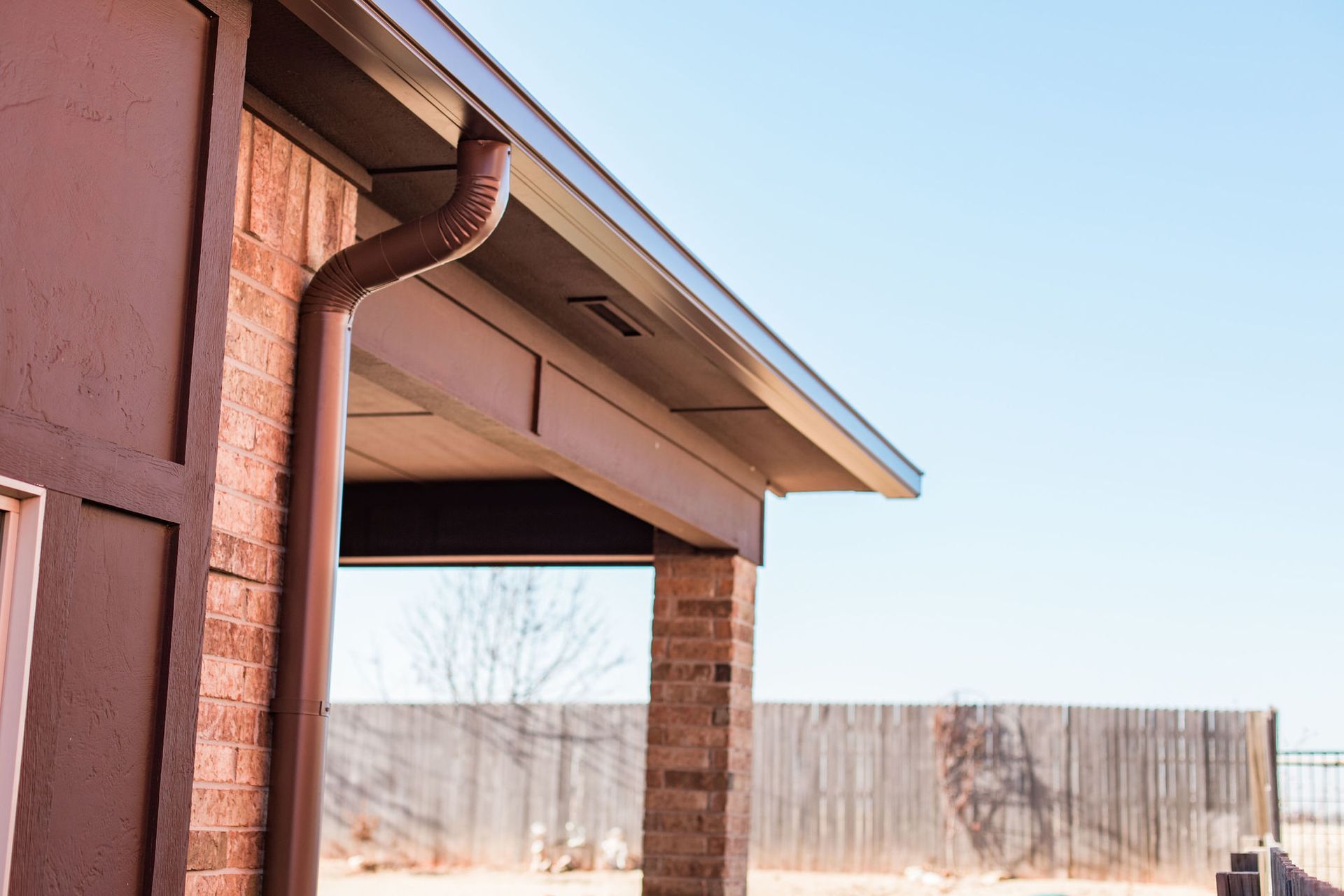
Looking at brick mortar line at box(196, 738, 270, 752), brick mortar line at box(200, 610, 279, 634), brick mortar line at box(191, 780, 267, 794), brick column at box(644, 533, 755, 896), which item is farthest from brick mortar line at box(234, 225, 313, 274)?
brick column at box(644, 533, 755, 896)

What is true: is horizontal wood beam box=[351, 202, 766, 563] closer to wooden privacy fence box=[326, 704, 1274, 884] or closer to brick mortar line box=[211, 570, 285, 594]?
brick mortar line box=[211, 570, 285, 594]

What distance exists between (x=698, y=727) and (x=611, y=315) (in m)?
3.21

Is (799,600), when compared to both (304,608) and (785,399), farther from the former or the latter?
(304,608)

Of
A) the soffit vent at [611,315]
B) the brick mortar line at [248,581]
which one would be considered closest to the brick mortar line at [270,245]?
the brick mortar line at [248,581]

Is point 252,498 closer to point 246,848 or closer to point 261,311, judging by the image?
point 261,311

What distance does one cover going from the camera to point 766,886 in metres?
14.2

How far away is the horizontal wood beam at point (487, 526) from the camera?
8.91 m

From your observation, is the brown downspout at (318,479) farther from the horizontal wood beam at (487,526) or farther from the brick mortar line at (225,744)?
the horizontal wood beam at (487,526)

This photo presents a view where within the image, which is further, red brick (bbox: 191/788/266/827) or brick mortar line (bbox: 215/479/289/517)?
brick mortar line (bbox: 215/479/289/517)

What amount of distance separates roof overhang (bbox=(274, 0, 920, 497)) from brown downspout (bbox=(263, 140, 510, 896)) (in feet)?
0.55

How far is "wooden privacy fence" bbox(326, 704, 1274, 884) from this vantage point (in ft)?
48.2

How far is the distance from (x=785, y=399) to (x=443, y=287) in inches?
80.6

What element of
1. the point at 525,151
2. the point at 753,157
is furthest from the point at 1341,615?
the point at 525,151

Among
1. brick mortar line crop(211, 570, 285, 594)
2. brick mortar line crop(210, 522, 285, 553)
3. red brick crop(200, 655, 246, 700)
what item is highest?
brick mortar line crop(210, 522, 285, 553)
